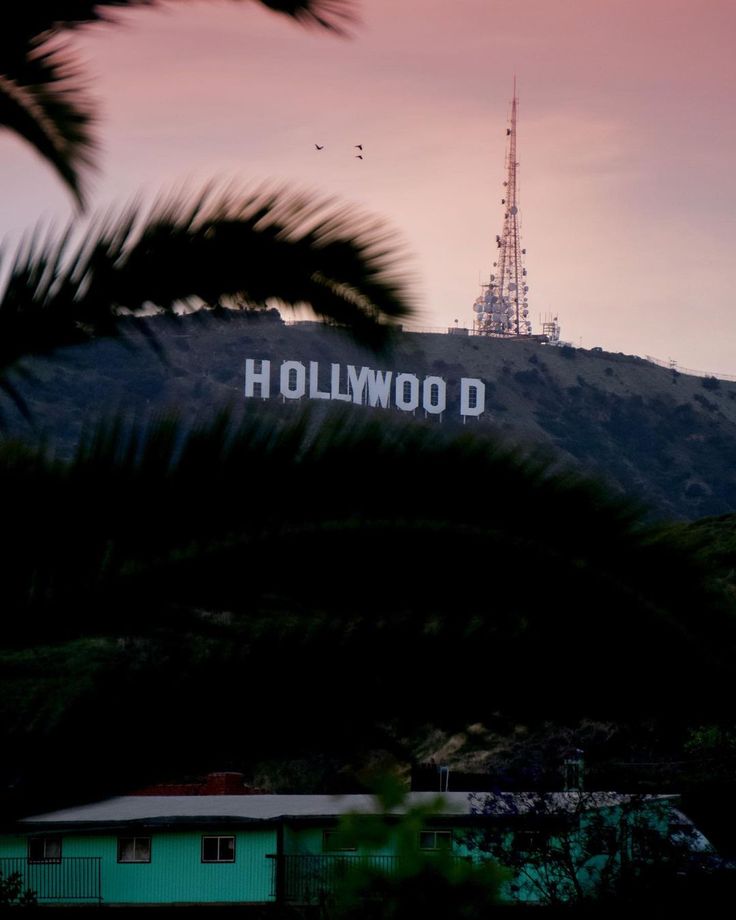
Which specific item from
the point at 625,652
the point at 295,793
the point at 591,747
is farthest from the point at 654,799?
the point at 295,793

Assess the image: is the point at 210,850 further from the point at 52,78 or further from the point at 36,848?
the point at 52,78

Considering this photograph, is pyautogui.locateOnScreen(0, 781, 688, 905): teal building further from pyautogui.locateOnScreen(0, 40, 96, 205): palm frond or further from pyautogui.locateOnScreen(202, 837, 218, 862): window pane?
pyautogui.locateOnScreen(0, 40, 96, 205): palm frond

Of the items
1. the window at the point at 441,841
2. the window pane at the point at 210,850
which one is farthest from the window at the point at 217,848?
the window at the point at 441,841

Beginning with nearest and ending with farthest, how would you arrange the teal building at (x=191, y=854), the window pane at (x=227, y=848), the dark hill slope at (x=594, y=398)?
1. the teal building at (x=191, y=854)
2. the window pane at (x=227, y=848)
3. the dark hill slope at (x=594, y=398)

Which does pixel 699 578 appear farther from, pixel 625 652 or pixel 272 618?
pixel 272 618

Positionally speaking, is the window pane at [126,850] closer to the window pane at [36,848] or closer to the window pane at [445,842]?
the window pane at [36,848]

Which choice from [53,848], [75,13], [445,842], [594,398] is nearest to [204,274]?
[75,13]

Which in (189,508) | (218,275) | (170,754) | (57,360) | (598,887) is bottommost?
(598,887)
